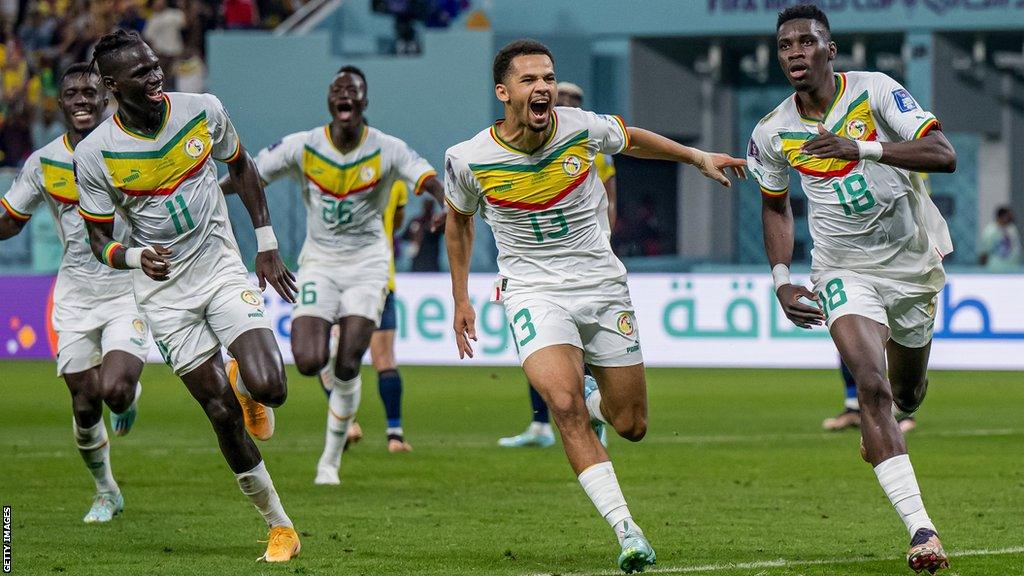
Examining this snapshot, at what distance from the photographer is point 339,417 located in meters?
10.9

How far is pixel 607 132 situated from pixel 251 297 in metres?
1.87

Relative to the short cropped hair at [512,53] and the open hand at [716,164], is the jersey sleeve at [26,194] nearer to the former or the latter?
the short cropped hair at [512,53]

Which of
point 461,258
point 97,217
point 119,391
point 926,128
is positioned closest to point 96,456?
point 119,391

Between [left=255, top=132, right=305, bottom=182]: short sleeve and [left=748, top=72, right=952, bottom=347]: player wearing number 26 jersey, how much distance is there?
427 cm

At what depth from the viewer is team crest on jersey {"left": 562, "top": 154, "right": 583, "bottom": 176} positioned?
7742 millimetres

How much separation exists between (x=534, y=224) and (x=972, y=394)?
10.2 metres

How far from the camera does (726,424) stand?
574 inches

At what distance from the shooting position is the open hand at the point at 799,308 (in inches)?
307

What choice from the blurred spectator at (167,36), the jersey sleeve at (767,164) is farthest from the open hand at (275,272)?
the blurred spectator at (167,36)

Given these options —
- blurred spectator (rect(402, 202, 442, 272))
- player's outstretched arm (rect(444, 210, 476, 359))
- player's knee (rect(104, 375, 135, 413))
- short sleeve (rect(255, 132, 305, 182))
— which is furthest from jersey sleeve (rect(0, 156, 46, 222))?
blurred spectator (rect(402, 202, 442, 272))

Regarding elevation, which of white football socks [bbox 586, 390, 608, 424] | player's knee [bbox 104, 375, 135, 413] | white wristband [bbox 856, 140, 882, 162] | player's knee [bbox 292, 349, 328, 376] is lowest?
player's knee [bbox 292, 349, 328, 376]

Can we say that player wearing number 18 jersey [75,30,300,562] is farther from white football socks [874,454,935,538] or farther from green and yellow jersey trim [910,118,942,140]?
green and yellow jersey trim [910,118,942,140]

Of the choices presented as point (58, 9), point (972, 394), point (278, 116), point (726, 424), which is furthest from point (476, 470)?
point (58, 9)

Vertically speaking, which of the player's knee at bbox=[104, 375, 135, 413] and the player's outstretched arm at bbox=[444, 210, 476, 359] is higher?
the player's outstretched arm at bbox=[444, 210, 476, 359]
